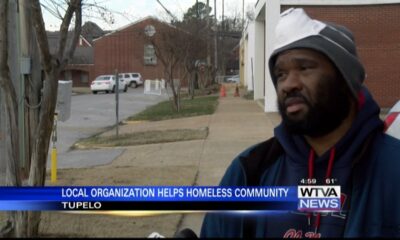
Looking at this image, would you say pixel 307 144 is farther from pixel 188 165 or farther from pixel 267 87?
pixel 267 87

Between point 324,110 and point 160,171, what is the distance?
27.5 ft

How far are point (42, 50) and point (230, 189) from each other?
13.9 feet

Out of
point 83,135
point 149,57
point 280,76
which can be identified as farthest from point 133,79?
point 280,76

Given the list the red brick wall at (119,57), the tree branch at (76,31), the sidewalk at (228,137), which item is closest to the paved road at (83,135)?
the sidewalk at (228,137)

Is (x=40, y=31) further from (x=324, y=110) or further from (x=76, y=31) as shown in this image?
(x=324, y=110)

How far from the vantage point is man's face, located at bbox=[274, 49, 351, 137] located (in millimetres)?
1748

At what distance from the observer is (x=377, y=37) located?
21.0m

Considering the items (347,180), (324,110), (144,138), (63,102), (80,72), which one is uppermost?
(324,110)

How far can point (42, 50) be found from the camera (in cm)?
568

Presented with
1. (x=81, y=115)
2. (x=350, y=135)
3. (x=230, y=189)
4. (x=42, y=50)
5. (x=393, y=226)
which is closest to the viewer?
(x=393, y=226)

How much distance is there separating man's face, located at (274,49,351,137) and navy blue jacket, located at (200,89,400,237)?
0.07 m

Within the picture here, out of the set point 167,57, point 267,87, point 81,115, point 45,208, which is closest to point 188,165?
point 45,208

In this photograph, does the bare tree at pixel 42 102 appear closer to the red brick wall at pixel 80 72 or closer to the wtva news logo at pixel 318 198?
the wtva news logo at pixel 318 198

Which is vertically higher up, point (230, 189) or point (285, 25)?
point (285, 25)
